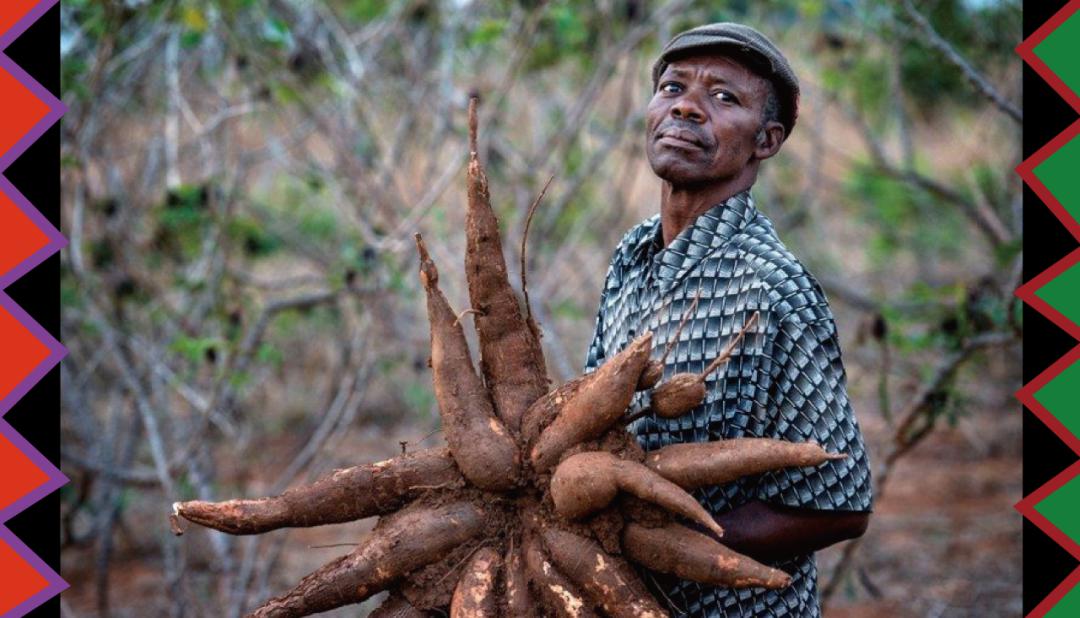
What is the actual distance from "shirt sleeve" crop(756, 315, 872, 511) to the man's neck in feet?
1.01

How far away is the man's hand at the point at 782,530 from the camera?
1.63 m

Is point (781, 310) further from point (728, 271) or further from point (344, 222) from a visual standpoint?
point (344, 222)

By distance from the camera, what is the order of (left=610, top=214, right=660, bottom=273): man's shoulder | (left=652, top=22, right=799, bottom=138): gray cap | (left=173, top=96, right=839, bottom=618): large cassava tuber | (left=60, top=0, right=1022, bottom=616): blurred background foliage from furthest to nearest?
(left=60, top=0, right=1022, bottom=616): blurred background foliage < (left=610, top=214, right=660, bottom=273): man's shoulder < (left=652, top=22, right=799, bottom=138): gray cap < (left=173, top=96, right=839, bottom=618): large cassava tuber

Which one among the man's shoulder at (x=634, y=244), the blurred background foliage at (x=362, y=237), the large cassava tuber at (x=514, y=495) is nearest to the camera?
the large cassava tuber at (x=514, y=495)

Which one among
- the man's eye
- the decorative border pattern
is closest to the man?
the man's eye

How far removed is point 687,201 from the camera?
6.11ft

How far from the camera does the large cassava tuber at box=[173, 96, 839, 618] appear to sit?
5.23 ft

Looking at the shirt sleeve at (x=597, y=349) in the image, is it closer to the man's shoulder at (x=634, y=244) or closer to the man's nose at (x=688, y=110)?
the man's shoulder at (x=634, y=244)

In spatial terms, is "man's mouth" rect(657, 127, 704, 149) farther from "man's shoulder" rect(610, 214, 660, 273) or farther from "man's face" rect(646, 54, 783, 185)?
"man's shoulder" rect(610, 214, 660, 273)

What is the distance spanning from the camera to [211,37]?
476 centimetres

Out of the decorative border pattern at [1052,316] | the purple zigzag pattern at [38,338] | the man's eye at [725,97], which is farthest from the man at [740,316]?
the purple zigzag pattern at [38,338]

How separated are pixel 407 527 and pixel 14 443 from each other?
1.05 m

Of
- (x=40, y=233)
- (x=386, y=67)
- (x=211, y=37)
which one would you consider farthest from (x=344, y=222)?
(x=40, y=233)

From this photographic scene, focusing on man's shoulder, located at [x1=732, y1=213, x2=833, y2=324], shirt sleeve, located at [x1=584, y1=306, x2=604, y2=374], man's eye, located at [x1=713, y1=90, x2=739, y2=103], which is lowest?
man's shoulder, located at [x1=732, y1=213, x2=833, y2=324]
